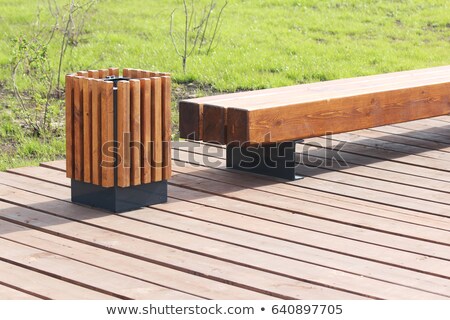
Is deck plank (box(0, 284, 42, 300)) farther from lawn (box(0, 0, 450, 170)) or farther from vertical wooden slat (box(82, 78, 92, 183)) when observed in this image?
lawn (box(0, 0, 450, 170))

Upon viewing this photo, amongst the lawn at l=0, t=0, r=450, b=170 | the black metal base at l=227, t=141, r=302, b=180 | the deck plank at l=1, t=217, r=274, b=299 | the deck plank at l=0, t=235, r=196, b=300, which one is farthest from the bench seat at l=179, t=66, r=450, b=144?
the lawn at l=0, t=0, r=450, b=170

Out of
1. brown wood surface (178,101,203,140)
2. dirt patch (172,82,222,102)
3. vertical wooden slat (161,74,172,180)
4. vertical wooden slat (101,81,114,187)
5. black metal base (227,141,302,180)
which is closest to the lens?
vertical wooden slat (101,81,114,187)

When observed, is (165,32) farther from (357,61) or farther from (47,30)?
(357,61)

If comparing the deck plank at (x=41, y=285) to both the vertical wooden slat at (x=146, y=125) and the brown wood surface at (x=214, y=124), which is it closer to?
the vertical wooden slat at (x=146, y=125)

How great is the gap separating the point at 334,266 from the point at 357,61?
19.5 feet

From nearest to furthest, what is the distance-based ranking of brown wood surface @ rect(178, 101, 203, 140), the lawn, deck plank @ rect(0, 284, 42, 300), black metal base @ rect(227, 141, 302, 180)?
deck plank @ rect(0, 284, 42, 300)
brown wood surface @ rect(178, 101, 203, 140)
black metal base @ rect(227, 141, 302, 180)
the lawn

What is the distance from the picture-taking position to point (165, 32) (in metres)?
11.4

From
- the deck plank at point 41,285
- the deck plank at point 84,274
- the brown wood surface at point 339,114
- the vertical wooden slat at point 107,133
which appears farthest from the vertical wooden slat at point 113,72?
the deck plank at point 41,285

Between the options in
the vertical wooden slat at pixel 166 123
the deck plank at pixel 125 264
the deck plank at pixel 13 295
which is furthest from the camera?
the vertical wooden slat at pixel 166 123

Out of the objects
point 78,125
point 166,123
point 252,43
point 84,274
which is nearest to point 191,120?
point 166,123

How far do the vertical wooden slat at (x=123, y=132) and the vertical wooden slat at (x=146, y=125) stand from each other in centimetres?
10

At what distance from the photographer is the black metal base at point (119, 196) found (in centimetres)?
558

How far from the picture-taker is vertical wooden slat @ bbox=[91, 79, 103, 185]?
5355 millimetres
